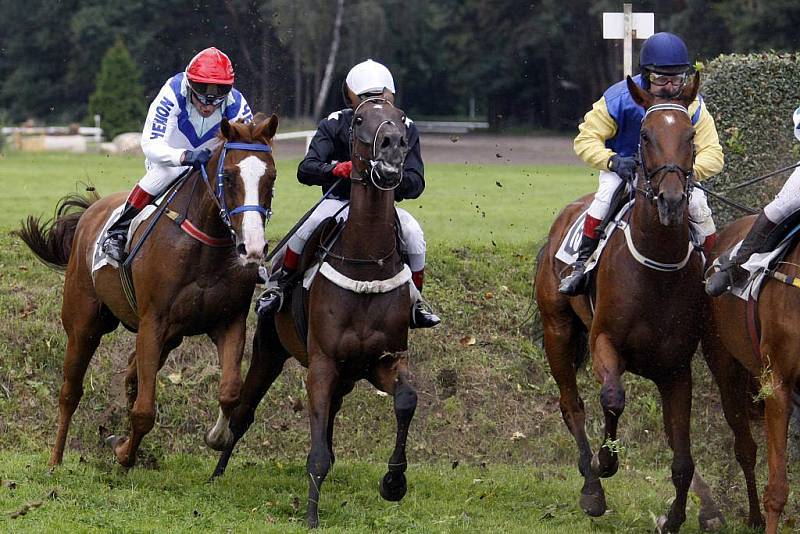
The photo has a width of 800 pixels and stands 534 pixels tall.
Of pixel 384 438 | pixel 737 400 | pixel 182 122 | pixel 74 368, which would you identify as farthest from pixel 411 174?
pixel 384 438

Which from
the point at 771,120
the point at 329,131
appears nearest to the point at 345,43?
the point at 771,120

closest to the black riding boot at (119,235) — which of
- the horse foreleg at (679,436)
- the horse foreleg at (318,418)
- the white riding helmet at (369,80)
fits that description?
the horse foreleg at (318,418)

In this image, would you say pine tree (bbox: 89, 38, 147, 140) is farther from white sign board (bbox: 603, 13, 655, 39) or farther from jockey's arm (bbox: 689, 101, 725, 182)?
jockey's arm (bbox: 689, 101, 725, 182)

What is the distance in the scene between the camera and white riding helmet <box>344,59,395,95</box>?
7.45 meters

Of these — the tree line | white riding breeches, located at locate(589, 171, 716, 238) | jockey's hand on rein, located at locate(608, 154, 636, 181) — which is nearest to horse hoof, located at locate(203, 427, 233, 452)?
white riding breeches, located at locate(589, 171, 716, 238)

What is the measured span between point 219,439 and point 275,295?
1110mm

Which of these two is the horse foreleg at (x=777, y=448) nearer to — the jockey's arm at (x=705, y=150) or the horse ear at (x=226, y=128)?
the jockey's arm at (x=705, y=150)

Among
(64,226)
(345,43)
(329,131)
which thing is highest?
(329,131)

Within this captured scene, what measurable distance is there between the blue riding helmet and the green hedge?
Answer: 375 cm

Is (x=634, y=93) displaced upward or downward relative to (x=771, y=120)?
upward

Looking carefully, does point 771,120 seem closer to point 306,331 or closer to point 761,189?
point 761,189

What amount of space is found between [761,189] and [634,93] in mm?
4253

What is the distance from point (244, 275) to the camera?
7934mm

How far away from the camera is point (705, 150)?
764 cm
